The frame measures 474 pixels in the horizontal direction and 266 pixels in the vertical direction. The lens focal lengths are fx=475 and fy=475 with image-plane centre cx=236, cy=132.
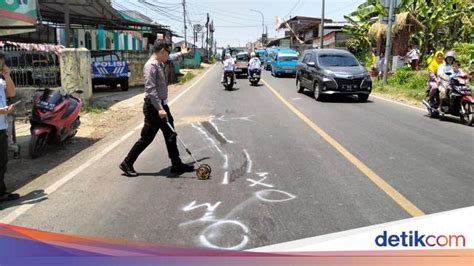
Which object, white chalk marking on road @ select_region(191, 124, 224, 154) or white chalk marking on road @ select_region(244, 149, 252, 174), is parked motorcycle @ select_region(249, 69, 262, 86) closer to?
white chalk marking on road @ select_region(191, 124, 224, 154)

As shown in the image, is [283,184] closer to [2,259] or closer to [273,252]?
[273,252]

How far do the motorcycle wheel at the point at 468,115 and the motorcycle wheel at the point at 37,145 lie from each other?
9.10 meters

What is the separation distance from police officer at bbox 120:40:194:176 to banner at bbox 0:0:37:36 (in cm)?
647

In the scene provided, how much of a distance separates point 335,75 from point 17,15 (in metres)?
9.77

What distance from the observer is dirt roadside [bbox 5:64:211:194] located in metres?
7.12

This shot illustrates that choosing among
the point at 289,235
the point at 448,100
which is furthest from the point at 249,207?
the point at 448,100

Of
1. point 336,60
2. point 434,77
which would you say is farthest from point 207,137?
point 336,60

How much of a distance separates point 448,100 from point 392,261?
10.5 m

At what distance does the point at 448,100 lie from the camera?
11688 mm

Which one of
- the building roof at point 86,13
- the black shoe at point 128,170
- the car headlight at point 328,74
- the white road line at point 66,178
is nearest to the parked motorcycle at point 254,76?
the building roof at point 86,13

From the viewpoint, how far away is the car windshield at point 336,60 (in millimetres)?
17188

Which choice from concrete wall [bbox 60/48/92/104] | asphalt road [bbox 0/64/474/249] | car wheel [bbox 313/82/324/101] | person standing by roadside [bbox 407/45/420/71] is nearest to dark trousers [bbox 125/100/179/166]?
asphalt road [bbox 0/64/474/249]

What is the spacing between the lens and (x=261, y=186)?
6035 millimetres

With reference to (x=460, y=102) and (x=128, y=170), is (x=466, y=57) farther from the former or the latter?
(x=128, y=170)
